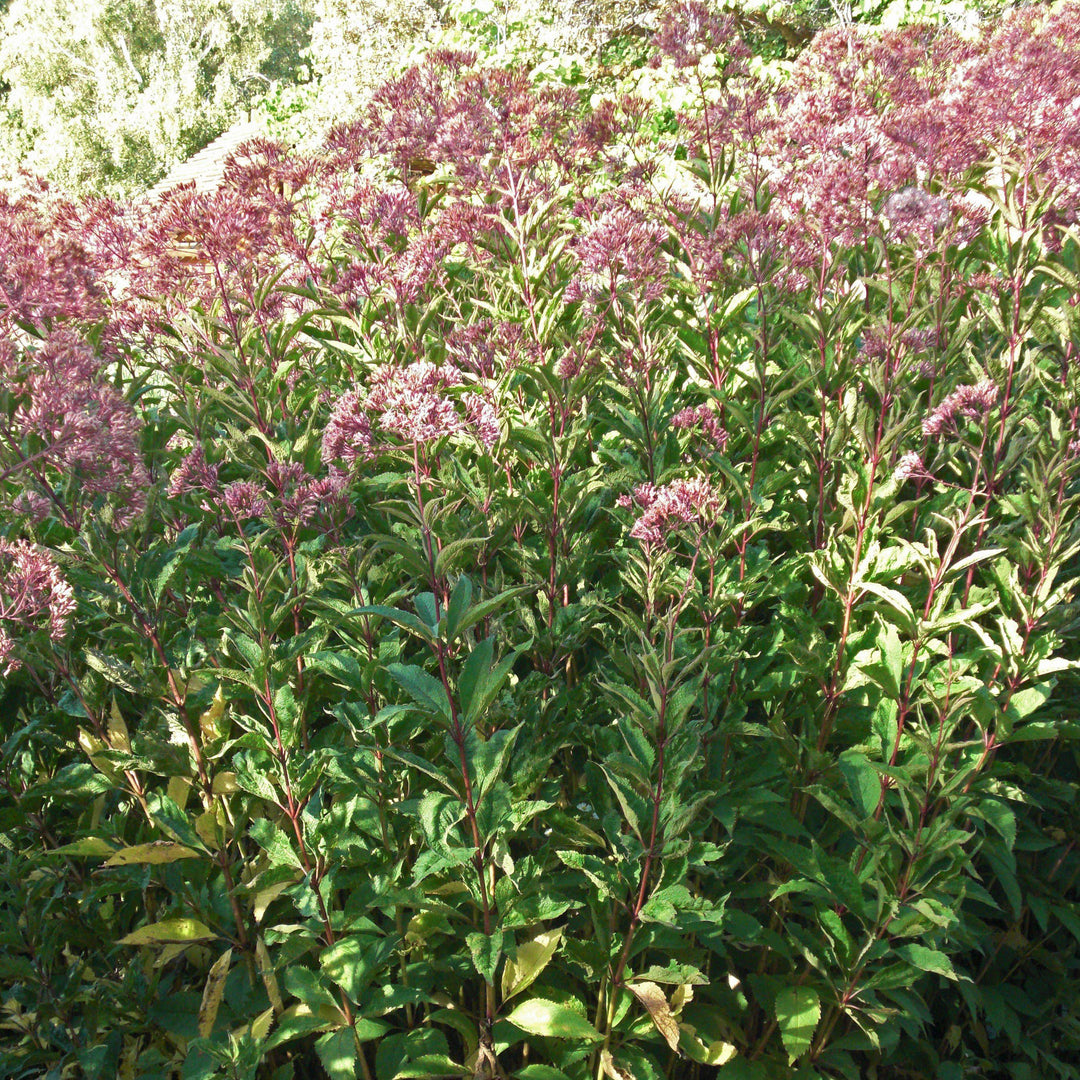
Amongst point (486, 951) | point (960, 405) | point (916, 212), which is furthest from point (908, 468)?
point (486, 951)

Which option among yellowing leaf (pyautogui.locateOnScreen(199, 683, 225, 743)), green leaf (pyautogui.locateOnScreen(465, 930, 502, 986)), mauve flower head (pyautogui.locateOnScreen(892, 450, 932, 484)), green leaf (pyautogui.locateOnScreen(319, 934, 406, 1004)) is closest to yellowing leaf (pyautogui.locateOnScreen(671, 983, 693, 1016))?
green leaf (pyautogui.locateOnScreen(465, 930, 502, 986))

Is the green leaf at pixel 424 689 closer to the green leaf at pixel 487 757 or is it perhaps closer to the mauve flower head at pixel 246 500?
the green leaf at pixel 487 757

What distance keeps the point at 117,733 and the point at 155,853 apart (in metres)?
0.32

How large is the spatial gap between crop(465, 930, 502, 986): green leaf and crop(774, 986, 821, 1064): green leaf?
54 centimetres

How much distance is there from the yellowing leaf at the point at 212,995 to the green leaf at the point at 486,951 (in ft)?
1.80

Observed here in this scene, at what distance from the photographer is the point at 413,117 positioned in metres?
3.42

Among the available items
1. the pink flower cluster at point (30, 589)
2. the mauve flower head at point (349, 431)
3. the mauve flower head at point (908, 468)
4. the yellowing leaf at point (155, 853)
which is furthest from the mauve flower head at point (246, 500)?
the mauve flower head at point (908, 468)

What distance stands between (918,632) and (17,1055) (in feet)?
6.32

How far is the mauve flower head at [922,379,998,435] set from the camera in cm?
214

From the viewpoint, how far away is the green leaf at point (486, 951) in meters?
1.55

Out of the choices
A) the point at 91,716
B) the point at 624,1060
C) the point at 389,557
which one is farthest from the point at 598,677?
the point at 91,716

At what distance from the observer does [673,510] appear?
1.88m

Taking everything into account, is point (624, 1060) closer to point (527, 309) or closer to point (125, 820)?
point (125, 820)

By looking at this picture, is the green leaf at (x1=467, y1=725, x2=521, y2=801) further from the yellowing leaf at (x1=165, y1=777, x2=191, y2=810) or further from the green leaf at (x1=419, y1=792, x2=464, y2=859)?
the yellowing leaf at (x1=165, y1=777, x2=191, y2=810)
